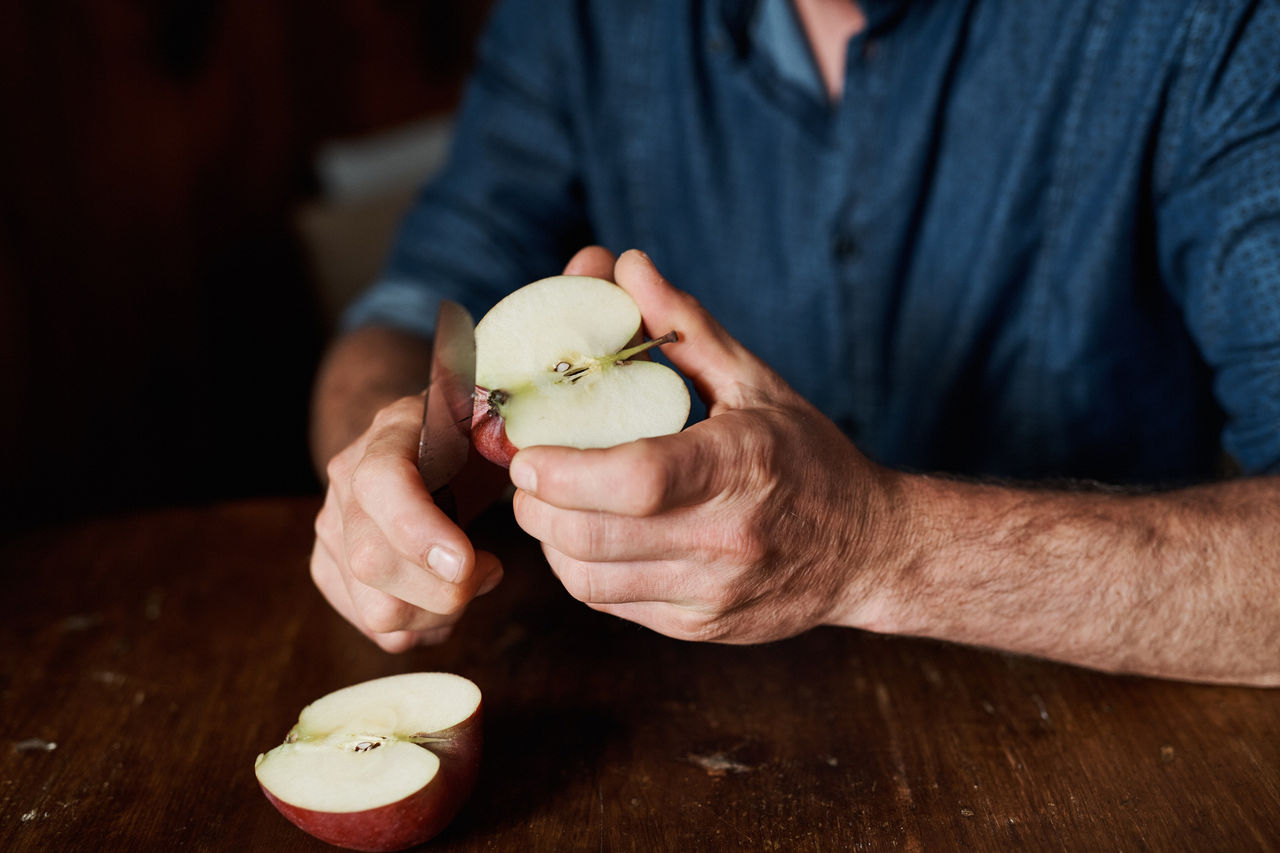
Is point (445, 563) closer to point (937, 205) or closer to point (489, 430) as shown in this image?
point (489, 430)

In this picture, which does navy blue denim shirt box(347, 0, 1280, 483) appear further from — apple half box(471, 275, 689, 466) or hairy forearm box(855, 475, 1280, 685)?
apple half box(471, 275, 689, 466)

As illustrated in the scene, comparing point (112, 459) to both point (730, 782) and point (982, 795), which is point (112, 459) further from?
point (982, 795)

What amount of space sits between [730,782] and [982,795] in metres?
0.16

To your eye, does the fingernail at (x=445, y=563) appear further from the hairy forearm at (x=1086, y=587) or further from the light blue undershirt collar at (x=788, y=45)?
the light blue undershirt collar at (x=788, y=45)

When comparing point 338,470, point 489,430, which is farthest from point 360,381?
point 489,430

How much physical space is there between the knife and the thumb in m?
0.11

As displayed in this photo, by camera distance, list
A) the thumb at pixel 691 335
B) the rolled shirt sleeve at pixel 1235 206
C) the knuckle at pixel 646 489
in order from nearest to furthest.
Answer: the knuckle at pixel 646 489 → the thumb at pixel 691 335 → the rolled shirt sleeve at pixel 1235 206

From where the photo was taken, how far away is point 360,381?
111cm

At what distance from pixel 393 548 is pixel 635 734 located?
22 centimetres

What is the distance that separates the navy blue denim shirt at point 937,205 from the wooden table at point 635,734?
404 mm

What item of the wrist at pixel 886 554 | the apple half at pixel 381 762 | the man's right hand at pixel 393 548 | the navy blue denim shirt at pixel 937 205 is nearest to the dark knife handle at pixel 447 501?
the man's right hand at pixel 393 548

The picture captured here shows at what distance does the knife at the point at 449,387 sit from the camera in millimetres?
580

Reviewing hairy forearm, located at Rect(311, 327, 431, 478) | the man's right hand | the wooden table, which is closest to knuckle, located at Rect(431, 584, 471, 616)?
the man's right hand

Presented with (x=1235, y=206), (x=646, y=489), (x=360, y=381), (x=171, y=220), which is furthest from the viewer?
(x=171, y=220)
